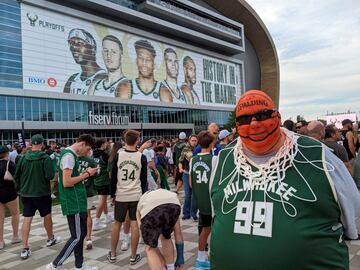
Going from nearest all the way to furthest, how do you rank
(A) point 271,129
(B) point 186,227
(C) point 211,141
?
(A) point 271,129
(C) point 211,141
(B) point 186,227

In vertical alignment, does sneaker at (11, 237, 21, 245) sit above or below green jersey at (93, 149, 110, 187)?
below

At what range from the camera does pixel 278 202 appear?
65.8 inches

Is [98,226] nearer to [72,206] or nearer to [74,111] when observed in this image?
[72,206]

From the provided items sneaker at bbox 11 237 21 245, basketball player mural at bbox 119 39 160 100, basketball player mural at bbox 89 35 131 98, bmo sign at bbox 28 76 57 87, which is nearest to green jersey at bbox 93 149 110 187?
sneaker at bbox 11 237 21 245

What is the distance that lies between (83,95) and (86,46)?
6.52m

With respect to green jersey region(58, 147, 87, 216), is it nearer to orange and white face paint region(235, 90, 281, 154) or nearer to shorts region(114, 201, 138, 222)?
shorts region(114, 201, 138, 222)

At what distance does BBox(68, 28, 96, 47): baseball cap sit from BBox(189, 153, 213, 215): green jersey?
41.0 metres

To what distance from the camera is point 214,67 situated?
65875mm

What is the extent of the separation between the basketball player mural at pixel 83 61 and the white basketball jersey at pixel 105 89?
0.96 m

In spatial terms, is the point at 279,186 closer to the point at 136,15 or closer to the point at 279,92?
the point at 136,15

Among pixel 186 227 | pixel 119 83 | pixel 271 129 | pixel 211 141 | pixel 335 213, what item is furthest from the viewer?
pixel 119 83

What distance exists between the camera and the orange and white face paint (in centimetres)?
179

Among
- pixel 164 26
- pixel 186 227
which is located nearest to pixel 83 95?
pixel 164 26

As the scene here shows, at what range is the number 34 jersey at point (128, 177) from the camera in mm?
5059
